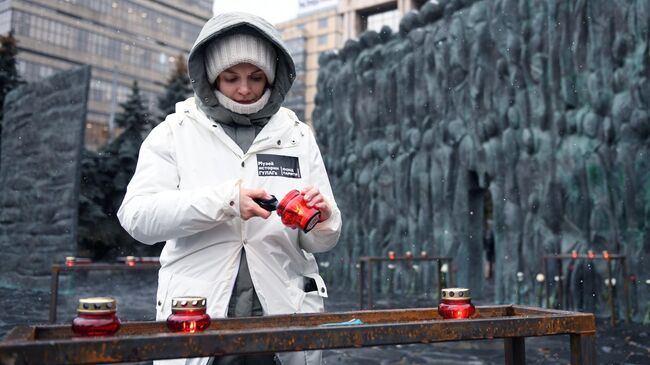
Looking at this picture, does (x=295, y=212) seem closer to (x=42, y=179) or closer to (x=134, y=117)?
(x=42, y=179)

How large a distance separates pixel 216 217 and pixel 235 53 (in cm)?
53

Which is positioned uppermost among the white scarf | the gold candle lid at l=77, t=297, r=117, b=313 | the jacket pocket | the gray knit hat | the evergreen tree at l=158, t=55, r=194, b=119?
the evergreen tree at l=158, t=55, r=194, b=119

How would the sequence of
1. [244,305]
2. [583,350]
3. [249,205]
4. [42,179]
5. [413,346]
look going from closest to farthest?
[583,350]
[249,205]
[244,305]
[413,346]
[42,179]

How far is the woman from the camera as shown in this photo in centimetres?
176

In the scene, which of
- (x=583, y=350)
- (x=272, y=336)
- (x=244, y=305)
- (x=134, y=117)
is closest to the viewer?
(x=272, y=336)

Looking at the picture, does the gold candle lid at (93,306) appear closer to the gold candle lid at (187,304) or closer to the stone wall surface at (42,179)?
the gold candle lid at (187,304)

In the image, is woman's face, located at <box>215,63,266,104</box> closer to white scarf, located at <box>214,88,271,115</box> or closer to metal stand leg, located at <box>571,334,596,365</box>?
white scarf, located at <box>214,88,271,115</box>

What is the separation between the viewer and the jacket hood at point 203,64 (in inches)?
76.1

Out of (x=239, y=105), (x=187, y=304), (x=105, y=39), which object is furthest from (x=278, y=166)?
(x=105, y=39)

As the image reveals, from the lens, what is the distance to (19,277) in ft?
43.9

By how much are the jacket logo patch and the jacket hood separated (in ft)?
0.47

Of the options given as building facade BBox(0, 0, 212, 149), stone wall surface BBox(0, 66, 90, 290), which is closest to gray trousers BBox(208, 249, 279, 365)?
stone wall surface BBox(0, 66, 90, 290)

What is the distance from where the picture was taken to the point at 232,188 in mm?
1722

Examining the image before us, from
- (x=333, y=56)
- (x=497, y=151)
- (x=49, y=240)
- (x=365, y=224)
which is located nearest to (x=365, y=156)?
(x=365, y=224)
